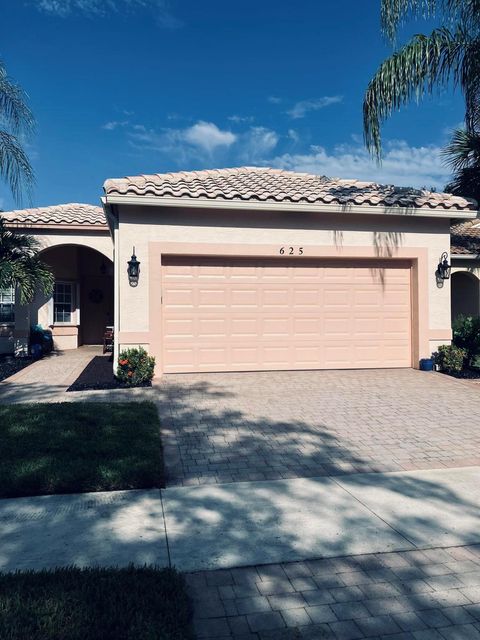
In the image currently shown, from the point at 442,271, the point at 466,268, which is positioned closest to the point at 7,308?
the point at 442,271

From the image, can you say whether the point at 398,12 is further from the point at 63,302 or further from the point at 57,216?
the point at 63,302

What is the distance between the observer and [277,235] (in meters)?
10.9

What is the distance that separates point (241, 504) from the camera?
4.27 m

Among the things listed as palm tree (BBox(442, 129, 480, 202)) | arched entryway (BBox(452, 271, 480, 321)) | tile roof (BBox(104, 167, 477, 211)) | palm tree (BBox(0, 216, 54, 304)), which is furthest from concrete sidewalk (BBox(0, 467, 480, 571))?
arched entryway (BBox(452, 271, 480, 321))

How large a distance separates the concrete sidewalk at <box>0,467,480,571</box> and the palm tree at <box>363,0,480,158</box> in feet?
28.7

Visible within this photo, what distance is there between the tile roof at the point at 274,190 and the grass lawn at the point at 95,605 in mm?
8201

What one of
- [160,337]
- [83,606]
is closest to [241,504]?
[83,606]

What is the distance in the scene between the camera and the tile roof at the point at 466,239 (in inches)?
614

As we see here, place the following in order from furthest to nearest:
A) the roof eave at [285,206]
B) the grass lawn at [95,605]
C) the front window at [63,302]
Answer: the front window at [63,302] < the roof eave at [285,206] < the grass lawn at [95,605]

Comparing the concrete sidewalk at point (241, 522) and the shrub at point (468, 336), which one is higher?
the shrub at point (468, 336)

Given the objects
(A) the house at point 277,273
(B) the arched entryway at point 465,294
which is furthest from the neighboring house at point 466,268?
(A) the house at point 277,273

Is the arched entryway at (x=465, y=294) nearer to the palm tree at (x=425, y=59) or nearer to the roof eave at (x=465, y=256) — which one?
the roof eave at (x=465, y=256)

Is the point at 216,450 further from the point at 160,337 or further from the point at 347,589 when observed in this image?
the point at 160,337

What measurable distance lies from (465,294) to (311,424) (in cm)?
1324
